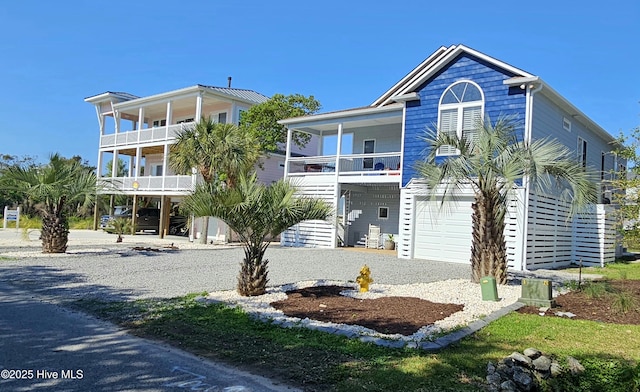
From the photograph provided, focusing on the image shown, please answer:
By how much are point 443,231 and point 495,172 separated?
676cm

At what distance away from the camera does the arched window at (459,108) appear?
16391 millimetres

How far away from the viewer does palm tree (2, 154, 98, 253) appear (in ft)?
46.6

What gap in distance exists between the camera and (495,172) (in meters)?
10.6

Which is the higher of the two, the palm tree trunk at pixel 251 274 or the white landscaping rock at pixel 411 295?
the palm tree trunk at pixel 251 274

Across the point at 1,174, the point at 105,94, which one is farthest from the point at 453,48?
the point at 105,94

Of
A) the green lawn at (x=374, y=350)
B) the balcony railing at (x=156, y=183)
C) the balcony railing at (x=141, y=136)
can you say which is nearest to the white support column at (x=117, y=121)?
the balcony railing at (x=141, y=136)

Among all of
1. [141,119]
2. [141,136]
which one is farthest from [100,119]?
[141,136]

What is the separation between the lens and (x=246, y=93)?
30.0 meters

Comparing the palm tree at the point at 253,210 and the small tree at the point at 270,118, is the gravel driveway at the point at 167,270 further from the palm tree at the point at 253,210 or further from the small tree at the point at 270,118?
the small tree at the point at 270,118

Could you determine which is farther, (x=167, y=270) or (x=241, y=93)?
(x=241, y=93)

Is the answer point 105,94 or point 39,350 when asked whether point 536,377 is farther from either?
point 105,94

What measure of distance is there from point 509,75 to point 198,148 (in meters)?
12.8

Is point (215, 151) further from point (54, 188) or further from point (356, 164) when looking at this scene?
point (54, 188)

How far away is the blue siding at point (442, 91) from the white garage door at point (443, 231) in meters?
1.48
